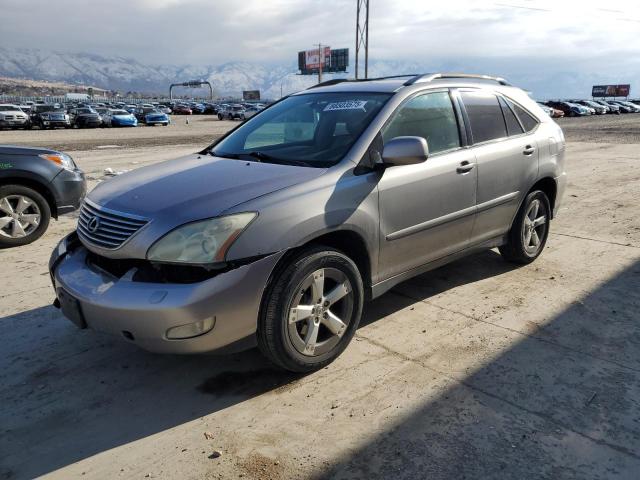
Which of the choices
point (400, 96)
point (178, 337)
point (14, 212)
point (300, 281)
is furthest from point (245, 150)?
point (14, 212)

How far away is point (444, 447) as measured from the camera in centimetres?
257

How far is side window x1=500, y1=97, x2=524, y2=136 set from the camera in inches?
183

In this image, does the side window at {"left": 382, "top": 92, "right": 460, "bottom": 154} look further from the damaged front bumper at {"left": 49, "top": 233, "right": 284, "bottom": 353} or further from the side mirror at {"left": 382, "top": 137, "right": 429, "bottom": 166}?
the damaged front bumper at {"left": 49, "top": 233, "right": 284, "bottom": 353}

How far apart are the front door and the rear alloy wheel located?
4.23m

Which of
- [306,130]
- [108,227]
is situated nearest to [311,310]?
[108,227]

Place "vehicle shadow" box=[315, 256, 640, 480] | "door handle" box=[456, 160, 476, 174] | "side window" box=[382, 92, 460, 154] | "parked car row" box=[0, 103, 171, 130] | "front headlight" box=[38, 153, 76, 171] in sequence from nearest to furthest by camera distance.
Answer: "vehicle shadow" box=[315, 256, 640, 480]
"side window" box=[382, 92, 460, 154]
"door handle" box=[456, 160, 476, 174]
"front headlight" box=[38, 153, 76, 171]
"parked car row" box=[0, 103, 171, 130]

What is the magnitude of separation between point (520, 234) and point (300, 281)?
2725mm

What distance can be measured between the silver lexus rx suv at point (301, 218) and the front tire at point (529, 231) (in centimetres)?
14

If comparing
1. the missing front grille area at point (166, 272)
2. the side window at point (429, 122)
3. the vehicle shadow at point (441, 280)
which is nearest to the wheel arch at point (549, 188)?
the vehicle shadow at point (441, 280)

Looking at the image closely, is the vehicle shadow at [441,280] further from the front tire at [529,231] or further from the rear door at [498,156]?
the rear door at [498,156]

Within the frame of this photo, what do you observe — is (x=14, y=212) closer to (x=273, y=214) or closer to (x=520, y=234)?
(x=273, y=214)

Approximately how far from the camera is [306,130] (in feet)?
13.4

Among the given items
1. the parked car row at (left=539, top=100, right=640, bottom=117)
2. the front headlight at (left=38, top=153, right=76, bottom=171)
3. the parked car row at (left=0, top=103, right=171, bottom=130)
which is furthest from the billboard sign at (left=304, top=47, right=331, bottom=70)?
the front headlight at (left=38, top=153, right=76, bottom=171)

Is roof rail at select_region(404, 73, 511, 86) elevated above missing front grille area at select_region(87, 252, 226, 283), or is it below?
above
